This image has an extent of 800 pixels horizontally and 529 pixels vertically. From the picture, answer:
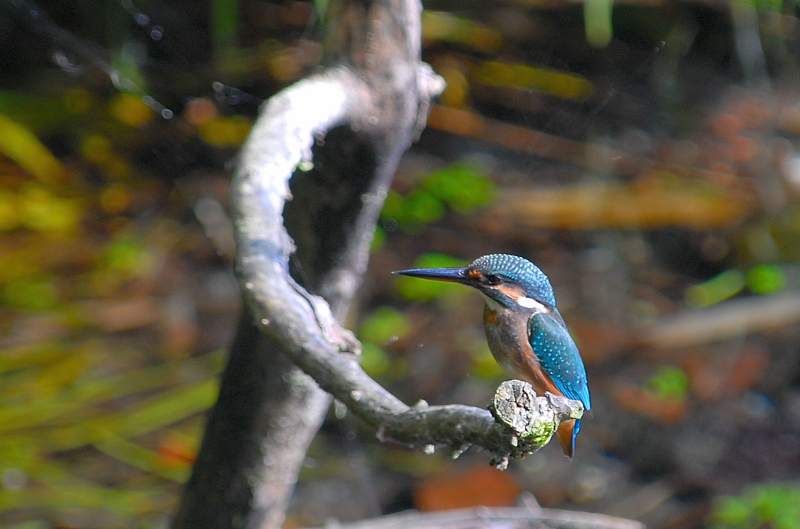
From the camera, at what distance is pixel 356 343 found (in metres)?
0.89

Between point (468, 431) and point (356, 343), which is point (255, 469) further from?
point (468, 431)

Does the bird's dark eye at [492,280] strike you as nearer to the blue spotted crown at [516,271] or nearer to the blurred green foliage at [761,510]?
the blue spotted crown at [516,271]

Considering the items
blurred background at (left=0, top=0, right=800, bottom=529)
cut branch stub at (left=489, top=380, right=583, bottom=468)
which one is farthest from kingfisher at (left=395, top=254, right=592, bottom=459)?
blurred background at (left=0, top=0, right=800, bottom=529)

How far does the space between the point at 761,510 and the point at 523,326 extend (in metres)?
1.94

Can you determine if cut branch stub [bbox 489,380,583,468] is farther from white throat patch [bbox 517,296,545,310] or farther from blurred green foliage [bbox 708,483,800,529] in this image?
blurred green foliage [bbox 708,483,800,529]

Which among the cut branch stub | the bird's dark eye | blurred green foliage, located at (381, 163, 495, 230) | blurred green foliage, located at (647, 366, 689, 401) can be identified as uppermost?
the cut branch stub

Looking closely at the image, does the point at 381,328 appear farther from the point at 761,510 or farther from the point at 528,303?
the point at 528,303

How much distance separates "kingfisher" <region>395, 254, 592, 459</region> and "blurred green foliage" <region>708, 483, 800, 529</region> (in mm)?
1827

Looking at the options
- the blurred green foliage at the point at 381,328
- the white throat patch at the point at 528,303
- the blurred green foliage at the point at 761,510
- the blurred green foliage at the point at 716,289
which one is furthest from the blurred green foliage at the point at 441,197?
the white throat patch at the point at 528,303

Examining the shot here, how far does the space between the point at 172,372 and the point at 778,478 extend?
2.26m

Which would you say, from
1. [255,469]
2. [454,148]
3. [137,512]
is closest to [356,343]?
[255,469]

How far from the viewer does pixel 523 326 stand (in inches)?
37.5

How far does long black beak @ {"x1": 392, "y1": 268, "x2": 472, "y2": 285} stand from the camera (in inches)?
36.6

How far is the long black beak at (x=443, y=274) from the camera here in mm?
930
